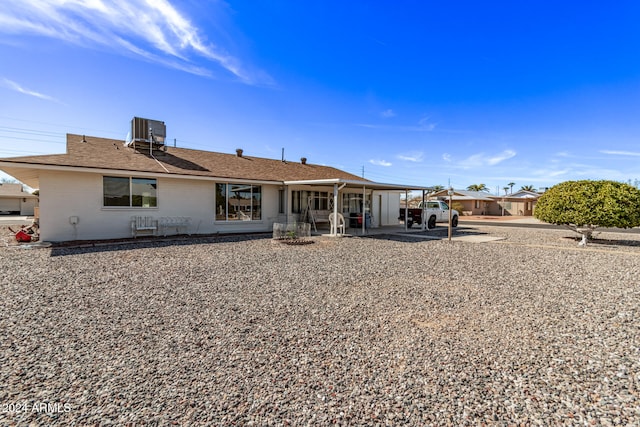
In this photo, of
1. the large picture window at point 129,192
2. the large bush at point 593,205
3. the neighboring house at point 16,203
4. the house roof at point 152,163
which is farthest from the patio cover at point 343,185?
the neighboring house at point 16,203

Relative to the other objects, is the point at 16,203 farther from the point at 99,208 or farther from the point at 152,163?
the point at 99,208

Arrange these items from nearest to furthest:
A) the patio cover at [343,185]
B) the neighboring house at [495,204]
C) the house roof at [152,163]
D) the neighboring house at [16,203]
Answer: the house roof at [152,163] → the patio cover at [343,185] → the neighboring house at [16,203] → the neighboring house at [495,204]

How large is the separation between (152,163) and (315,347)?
12462mm

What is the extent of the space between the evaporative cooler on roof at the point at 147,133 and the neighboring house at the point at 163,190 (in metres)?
0.08

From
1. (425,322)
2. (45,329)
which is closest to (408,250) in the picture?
(425,322)

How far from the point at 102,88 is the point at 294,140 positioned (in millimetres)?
12445

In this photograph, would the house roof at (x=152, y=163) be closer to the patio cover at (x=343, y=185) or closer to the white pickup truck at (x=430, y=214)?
the patio cover at (x=343, y=185)

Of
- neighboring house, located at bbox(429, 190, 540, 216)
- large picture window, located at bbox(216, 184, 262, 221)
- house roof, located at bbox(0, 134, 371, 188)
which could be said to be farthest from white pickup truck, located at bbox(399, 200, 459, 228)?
neighboring house, located at bbox(429, 190, 540, 216)

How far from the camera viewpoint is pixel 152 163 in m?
12.8

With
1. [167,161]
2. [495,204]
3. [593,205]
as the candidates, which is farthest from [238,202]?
[495,204]

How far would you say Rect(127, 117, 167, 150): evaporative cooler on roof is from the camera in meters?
13.9

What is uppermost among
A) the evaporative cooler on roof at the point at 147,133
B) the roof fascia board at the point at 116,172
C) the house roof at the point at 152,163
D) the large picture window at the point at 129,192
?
the evaporative cooler on roof at the point at 147,133

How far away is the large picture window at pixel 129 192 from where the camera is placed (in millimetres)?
11414

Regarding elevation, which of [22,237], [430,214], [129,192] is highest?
[129,192]
